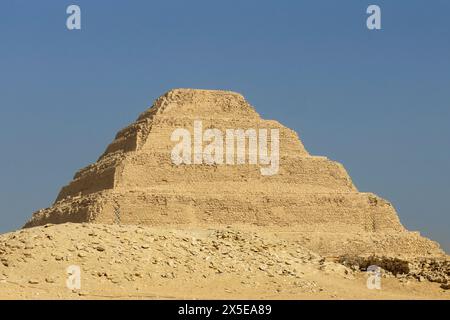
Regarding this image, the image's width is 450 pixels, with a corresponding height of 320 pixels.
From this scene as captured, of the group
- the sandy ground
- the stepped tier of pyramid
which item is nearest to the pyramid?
the stepped tier of pyramid

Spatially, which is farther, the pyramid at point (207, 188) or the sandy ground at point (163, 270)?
the pyramid at point (207, 188)

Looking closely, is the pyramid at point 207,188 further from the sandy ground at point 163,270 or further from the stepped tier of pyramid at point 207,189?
the sandy ground at point 163,270

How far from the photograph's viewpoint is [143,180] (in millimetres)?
60406

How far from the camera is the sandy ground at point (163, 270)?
2670cm

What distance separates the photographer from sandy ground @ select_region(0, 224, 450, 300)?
87.6 feet

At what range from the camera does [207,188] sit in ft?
197

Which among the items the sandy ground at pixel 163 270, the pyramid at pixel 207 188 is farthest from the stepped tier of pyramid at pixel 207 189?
the sandy ground at pixel 163 270

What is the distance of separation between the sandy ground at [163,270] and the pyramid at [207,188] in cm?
2409

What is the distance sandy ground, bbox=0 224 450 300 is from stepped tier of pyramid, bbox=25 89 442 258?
79.2 feet

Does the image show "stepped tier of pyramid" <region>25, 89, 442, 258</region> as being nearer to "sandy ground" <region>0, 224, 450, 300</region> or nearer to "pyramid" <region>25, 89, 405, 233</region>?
"pyramid" <region>25, 89, 405, 233</region>

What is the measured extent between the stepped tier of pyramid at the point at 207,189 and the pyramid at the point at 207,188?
0.21 feet

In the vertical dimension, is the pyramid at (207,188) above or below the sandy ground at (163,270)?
above

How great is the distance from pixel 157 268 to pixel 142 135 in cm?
3657
